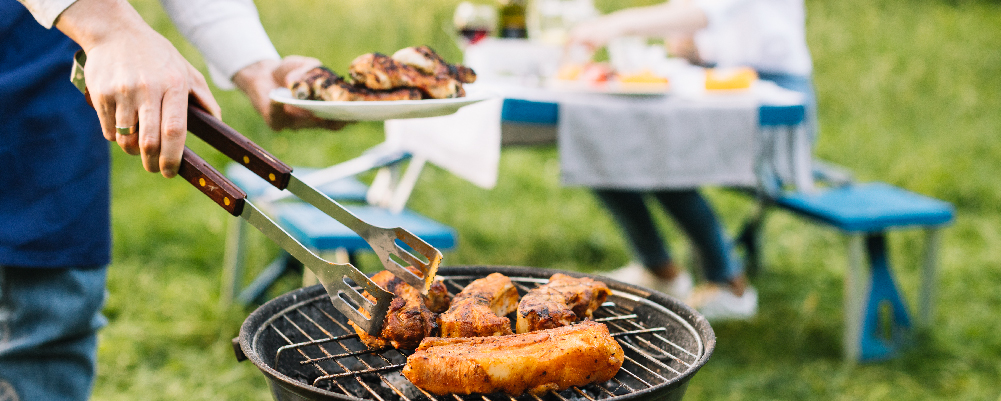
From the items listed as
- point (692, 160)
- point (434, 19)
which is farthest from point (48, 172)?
point (434, 19)

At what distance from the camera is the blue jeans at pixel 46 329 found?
5.48 ft

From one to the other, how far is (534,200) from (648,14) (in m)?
2.37

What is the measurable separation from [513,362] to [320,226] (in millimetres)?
2084

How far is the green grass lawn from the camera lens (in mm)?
Answer: 3506

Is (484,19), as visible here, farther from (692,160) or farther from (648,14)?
(692,160)

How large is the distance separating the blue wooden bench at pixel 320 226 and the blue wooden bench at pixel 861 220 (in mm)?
652

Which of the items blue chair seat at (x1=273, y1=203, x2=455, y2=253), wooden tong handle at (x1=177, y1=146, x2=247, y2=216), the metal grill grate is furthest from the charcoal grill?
blue chair seat at (x1=273, y1=203, x2=455, y2=253)

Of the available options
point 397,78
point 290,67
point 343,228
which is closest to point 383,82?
point 397,78

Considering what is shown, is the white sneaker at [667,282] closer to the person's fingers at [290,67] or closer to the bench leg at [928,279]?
the bench leg at [928,279]

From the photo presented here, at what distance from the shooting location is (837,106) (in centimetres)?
834

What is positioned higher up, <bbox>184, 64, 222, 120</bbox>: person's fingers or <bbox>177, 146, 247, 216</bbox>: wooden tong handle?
<bbox>184, 64, 222, 120</bbox>: person's fingers

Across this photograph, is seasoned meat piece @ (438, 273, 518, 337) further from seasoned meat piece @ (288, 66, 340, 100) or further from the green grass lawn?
the green grass lawn

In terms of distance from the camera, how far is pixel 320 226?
3203 millimetres

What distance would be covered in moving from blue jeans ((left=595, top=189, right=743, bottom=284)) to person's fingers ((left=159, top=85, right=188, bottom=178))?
3.01 meters
